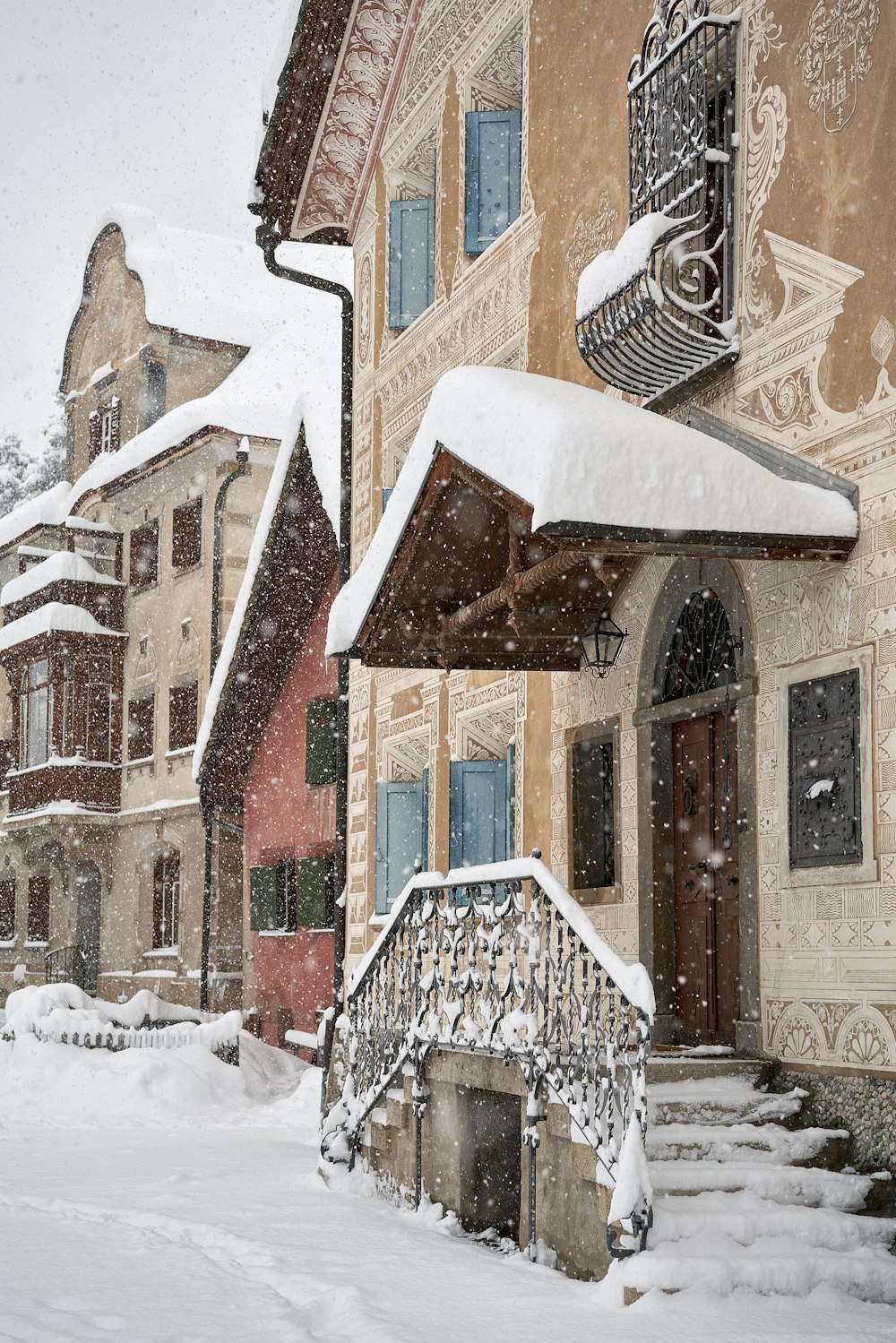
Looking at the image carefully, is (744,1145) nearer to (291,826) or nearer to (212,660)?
(291,826)

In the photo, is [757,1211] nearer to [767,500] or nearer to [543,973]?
[543,973]

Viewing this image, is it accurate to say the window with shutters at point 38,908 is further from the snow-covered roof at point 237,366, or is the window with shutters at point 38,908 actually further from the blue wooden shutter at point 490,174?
the blue wooden shutter at point 490,174

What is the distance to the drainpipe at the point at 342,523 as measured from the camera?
50.3 ft

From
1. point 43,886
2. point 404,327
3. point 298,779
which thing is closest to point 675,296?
point 404,327

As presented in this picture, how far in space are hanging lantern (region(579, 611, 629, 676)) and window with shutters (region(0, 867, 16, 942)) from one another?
23277mm

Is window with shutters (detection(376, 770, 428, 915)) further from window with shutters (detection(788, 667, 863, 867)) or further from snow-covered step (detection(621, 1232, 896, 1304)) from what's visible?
snow-covered step (detection(621, 1232, 896, 1304))

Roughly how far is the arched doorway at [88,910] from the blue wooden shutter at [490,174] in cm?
1747

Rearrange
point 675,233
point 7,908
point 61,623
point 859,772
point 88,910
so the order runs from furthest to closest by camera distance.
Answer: point 7,908 → point 88,910 → point 61,623 → point 675,233 → point 859,772

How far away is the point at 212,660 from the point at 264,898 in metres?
4.27

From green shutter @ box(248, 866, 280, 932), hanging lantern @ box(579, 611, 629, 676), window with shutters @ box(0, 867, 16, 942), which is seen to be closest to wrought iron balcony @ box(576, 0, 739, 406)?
hanging lantern @ box(579, 611, 629, 676)

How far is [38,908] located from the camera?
30.0 m

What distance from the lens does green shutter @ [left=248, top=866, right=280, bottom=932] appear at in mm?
21000

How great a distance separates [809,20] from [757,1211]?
19.3 feet

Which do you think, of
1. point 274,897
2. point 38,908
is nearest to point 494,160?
point 274,897
